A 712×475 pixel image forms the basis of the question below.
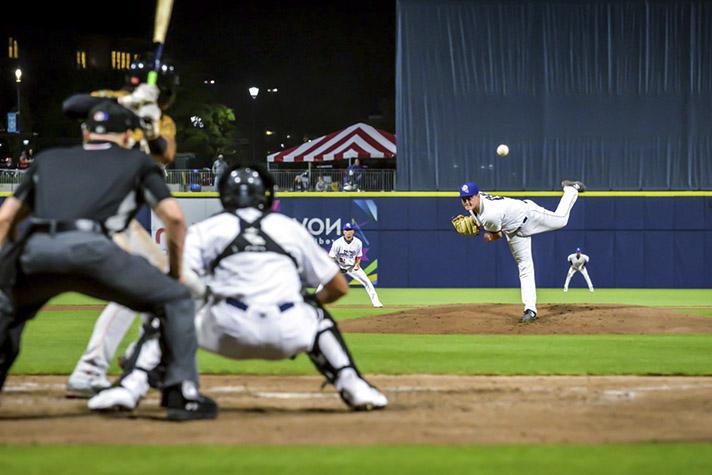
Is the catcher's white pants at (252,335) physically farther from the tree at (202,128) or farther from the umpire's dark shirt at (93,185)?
the tree at (202,128)

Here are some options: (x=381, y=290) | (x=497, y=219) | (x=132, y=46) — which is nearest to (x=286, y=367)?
(x=497, y=219)

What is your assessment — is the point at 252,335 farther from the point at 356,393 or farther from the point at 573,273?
the point at 573,273

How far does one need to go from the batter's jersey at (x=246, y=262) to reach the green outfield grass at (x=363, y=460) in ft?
3.83

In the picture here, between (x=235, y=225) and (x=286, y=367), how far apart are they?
378 centimetres

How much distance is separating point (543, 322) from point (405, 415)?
7934 millimetres

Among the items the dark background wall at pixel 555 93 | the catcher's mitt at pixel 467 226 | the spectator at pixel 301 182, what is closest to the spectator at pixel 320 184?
the spectator at pixel 301 182

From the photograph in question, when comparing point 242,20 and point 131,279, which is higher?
point 242,20

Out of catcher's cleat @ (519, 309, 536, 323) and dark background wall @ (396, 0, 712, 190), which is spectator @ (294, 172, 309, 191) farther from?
catcher's cleat @ (519, 309, 536, 323)

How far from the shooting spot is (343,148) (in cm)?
3253

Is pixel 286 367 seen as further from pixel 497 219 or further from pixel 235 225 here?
pixel 497 219

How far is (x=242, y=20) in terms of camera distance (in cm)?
5103

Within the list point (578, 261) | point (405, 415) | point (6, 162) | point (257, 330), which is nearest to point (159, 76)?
point (257, 330)

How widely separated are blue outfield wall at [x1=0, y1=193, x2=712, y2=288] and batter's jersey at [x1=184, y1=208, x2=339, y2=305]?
2194 cm

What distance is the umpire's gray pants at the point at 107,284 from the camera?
17.2 feet
